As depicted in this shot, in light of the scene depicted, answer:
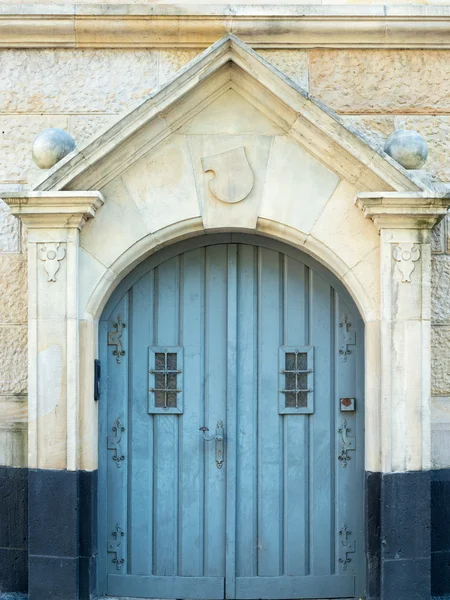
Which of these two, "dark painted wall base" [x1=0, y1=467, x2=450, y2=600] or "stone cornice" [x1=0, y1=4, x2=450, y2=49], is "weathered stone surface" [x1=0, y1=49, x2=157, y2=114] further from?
"dark painted wall base" [x1=0, y1=467, x2=450, y2=600]

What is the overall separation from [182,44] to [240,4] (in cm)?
45

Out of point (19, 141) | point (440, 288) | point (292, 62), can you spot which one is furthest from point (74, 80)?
point (440, 288)

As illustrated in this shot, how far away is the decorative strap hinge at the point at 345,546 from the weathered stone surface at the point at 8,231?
8.93ft

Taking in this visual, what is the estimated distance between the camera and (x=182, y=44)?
5102 mm

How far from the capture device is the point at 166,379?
196 inches

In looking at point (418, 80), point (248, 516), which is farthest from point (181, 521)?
point (418, 80)

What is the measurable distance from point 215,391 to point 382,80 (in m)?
2.28

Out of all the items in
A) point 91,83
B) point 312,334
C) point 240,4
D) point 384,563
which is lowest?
point 384,563

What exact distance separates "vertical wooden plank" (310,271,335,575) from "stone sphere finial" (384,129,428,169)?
102 cm

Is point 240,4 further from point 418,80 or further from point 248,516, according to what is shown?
point 248,516

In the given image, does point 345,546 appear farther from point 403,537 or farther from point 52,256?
point 52,256

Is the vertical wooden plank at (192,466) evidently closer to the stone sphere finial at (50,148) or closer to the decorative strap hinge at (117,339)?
the decorative strap hinge at (117,339)

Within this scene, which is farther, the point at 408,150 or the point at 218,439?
the point at 218,439

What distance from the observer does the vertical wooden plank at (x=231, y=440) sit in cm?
492
